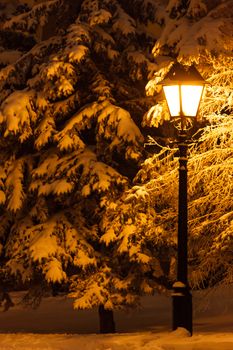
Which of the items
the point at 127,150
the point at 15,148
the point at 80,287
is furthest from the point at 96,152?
the point at 80,287

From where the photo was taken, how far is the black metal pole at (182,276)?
9.93 m

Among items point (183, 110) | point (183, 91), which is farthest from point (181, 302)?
point (183, 91)

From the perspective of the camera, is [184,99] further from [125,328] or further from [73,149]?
[125,328]

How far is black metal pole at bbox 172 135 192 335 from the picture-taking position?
993cm

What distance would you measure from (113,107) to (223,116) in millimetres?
2770

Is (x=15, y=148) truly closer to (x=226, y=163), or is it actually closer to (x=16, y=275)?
(x=16, y=275)

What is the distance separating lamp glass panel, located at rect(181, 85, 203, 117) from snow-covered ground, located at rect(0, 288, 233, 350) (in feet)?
9.59

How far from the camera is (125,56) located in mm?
16328

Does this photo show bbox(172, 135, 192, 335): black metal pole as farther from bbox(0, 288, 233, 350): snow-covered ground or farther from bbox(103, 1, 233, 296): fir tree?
bbox(103, 1, 233, 296): fir tree

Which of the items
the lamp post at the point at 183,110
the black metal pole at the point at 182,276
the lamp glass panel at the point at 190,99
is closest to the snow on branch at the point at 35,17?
the lamp post at the point at 183,110

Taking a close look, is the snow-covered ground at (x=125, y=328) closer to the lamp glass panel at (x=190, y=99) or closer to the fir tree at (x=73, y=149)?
the fir tree at (x=73, y=149)

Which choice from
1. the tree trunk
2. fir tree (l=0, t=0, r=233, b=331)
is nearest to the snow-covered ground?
the tree trunk

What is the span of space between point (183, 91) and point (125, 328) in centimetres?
1214

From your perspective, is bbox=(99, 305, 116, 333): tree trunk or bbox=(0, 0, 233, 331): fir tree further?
bbox=(99, 305, 116, 333): tree trunk
